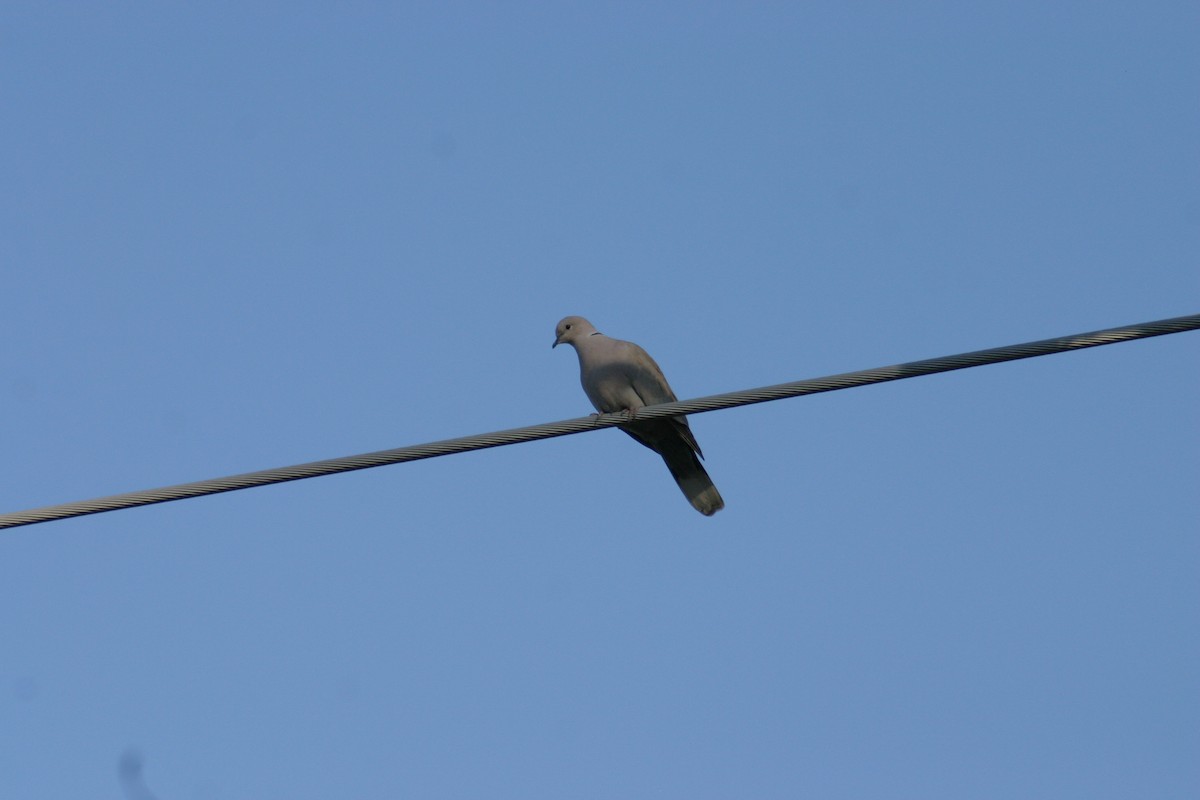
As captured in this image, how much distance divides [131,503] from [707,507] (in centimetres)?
376

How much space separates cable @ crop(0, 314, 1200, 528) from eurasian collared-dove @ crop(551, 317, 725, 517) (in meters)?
2.38

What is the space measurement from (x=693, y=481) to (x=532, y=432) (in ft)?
9.26

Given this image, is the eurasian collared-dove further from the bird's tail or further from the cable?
the cable

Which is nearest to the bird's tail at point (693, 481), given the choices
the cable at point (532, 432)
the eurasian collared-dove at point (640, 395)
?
the eurasian collared-dove at point (640, 395)

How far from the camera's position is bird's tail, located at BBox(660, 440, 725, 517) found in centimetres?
831

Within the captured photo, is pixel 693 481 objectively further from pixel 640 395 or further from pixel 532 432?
pixel 532 432

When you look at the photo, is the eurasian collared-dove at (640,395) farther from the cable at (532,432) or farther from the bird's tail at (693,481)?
the cable at (532,432)

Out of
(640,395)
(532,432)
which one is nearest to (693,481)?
(640,395)

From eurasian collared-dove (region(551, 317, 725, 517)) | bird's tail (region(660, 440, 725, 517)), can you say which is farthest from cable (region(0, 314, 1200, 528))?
bird's tail (region(660, 440, 725, 517))

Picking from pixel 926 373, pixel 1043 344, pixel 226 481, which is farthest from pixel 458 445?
pixel 1043 344

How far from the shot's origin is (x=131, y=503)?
5.28 metres

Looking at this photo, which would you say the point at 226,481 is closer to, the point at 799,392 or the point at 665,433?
the point at 799,392

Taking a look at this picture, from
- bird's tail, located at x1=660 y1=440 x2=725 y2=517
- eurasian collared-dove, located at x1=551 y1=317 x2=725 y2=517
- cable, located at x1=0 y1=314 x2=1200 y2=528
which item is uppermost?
eurasian collared-dove, located at x1=551 y1=317 x2=725 y2=517

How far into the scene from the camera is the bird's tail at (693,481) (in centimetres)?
831
